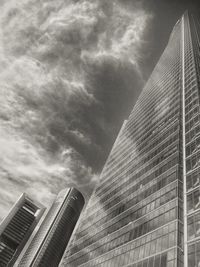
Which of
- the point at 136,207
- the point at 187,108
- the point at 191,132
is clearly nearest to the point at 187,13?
the point at 187,108

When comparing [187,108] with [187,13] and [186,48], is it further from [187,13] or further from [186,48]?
[187,13]

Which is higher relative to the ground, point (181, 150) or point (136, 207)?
point (181, 150)

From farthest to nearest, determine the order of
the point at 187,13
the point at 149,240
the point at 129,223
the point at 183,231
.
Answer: the point at 187,13
the point at 129,223
the point at 149,240
the point at 183,231

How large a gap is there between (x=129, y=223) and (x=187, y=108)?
3175 centimetres

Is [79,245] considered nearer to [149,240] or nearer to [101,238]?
[101,238]

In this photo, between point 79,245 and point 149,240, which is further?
point 79,245

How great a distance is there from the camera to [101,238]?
189 ft

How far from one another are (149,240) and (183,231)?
6633 mm

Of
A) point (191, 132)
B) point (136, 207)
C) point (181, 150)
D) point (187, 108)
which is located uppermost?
point (187, 108)

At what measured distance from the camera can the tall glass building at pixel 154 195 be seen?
125 ft

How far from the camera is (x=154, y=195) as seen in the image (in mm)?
49844

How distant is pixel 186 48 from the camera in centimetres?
10962

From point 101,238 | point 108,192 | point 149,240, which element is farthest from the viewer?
point 108,192

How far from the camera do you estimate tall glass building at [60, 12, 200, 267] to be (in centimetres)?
3806
